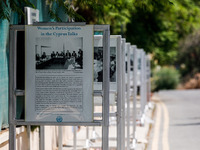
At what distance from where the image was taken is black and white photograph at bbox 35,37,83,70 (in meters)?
5.36

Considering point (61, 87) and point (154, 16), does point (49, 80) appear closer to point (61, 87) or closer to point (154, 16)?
point (61, 87)

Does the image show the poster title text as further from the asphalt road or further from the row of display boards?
the asphalt road

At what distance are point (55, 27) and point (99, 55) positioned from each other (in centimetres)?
93

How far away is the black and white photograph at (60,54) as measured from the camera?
17.6 ft

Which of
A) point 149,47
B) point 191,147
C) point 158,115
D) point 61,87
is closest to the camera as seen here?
point 61,87

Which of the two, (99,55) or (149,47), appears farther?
(149,47)

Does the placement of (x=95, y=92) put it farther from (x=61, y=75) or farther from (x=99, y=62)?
(x=99, y=62)

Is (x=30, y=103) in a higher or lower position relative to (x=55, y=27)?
lower

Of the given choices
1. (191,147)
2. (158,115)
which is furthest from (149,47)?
(191,147)

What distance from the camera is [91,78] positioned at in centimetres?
533

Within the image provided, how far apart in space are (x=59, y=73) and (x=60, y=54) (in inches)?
8.4

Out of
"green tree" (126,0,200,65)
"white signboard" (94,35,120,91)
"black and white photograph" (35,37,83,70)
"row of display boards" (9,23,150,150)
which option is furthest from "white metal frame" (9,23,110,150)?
"green tree" (126,0,200,65)

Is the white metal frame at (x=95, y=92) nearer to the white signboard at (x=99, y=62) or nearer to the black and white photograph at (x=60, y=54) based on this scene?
the black and white photograph at (x=60, y=54)

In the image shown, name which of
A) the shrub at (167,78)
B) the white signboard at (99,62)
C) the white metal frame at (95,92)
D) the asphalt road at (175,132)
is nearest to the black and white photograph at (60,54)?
the white metal frame at (95,92)
